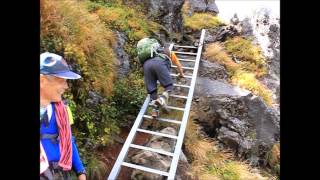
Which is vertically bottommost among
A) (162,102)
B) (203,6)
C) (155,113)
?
(155,113)

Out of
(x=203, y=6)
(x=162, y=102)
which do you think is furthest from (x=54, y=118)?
(x=203, y=6)

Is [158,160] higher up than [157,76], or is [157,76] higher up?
[157,76]

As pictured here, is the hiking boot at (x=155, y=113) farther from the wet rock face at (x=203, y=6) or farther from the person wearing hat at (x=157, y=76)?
the wet rock face at (x=203, y=6)

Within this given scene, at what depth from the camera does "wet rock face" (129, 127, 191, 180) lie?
187 inches

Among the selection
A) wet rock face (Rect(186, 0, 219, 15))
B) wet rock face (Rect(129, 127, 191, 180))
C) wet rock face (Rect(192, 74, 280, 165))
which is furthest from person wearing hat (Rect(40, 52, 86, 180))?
wet rock face (Rect(186, 0, 219, 15))

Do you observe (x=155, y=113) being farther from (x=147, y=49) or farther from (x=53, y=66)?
(x=53, y=66)

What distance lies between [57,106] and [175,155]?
207 cm

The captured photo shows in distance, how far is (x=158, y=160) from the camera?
4.80m

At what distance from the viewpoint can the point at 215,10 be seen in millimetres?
13914

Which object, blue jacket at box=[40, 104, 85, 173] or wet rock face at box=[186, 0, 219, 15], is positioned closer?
blue jacket at box=[40, 104, 85, 173]

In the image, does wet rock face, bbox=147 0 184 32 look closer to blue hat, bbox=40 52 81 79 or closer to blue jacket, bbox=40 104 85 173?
blue hat, bbox=40 52 81 79

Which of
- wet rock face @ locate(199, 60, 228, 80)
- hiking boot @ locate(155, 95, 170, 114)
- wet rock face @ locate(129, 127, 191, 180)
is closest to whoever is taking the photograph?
wet rock face @ locate(129, 127, 191, 180)
